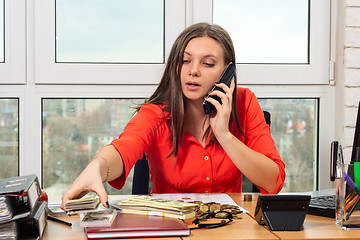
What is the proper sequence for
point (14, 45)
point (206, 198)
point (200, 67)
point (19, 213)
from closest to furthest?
1. point (19, 213)
2. point (206, 198)
3. point (200, 67)
4. point (14, 45)

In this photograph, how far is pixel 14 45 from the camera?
235cm

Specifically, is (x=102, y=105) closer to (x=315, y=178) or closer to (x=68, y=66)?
(x=68, y=66)

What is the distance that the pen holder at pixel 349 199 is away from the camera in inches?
45.4

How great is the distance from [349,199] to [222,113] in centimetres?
65

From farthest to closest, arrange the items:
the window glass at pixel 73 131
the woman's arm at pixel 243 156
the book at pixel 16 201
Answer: the window glass at pixel 73 131, the woman's arm at pixel 243 156, the book at pixel 16 201

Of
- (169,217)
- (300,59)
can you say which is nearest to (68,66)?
(300,59)

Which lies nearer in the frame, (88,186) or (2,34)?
(88,186)

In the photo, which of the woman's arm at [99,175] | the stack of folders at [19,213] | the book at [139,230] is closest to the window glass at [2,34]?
the woman's arm at [99,175]

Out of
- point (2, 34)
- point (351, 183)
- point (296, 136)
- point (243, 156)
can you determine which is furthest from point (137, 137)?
point (296, 136)

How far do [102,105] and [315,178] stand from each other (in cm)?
126

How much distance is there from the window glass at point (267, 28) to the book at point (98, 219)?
1593 millimetres

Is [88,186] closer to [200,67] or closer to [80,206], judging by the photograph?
[80,206]

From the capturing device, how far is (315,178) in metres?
2.64

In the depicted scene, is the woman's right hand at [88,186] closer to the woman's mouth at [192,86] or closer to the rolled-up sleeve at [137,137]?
the rolled-up sleeve at [137,137]
